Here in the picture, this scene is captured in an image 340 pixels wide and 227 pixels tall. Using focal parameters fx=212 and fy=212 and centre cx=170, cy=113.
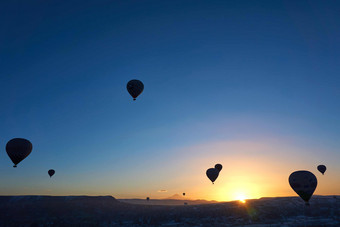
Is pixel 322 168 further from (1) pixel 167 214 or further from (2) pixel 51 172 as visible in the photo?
(2) pixel 51 172

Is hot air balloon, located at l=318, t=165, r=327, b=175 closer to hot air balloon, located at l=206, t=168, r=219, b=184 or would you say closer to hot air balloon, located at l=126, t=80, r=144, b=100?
hot air balloon, located at l=206, t=168, r=219, b=184

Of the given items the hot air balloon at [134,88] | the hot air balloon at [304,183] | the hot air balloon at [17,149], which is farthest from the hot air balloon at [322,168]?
the hot air balloon at [17,149]

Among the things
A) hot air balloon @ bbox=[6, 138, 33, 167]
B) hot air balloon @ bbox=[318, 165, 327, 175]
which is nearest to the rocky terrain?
hot air balloon @ bbox=[318, 165, 327, 175]

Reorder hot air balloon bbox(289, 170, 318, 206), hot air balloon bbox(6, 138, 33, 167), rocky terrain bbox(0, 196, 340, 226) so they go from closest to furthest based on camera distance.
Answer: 1. hot air balloon bbox(6, 138, 33, 167)
2. hot air balloon bbox(289, 170, 318, 206)
3. rocky terrain bbox(0, 196, 340, 226)

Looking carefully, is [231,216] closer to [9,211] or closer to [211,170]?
[211,170]

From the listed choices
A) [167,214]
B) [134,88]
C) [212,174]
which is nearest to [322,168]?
[212,174]

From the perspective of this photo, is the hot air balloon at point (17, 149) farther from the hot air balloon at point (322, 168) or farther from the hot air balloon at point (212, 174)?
the hot air balloon at point (322, 168)
